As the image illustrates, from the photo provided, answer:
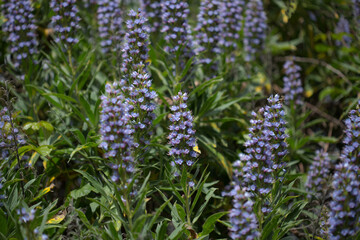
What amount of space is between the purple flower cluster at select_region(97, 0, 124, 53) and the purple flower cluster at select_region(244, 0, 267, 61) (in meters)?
1.94

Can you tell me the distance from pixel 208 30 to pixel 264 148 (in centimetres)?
196

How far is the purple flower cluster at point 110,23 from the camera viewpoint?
4543 millimetres

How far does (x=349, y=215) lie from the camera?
2.65 meters

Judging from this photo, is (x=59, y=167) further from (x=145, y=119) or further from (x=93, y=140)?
(x=145, y=119)

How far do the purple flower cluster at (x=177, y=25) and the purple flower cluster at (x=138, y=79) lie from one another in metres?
0.61

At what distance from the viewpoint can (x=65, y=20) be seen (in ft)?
13.7

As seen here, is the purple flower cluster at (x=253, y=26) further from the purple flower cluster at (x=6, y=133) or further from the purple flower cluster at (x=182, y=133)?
the purple flower cluster at (x=6, y=133)

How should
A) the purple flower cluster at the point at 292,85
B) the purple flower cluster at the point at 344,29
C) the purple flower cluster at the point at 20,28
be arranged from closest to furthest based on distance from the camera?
the purple flower cluster at the point at 20,28 < the purple flower cluster at the point at 292,85 < the purple flower cluster at the point at 344,29

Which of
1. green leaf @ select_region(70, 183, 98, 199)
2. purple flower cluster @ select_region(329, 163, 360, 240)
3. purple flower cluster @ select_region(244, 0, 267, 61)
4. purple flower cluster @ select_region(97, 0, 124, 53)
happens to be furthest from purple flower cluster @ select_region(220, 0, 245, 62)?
purple flower cluster @ select_region(329, 163, 360, 240)

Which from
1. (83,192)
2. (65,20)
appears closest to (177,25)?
(65,20)

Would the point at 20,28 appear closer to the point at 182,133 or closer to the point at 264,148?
the point at 182,133

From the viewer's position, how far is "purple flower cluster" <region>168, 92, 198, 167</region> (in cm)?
306

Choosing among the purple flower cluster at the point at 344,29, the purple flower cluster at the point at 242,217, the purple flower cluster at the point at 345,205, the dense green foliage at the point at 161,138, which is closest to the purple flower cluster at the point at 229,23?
the dense green foliage at the point at 161,138

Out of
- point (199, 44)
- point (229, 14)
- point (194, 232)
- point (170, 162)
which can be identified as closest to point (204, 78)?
point (199, 44)
